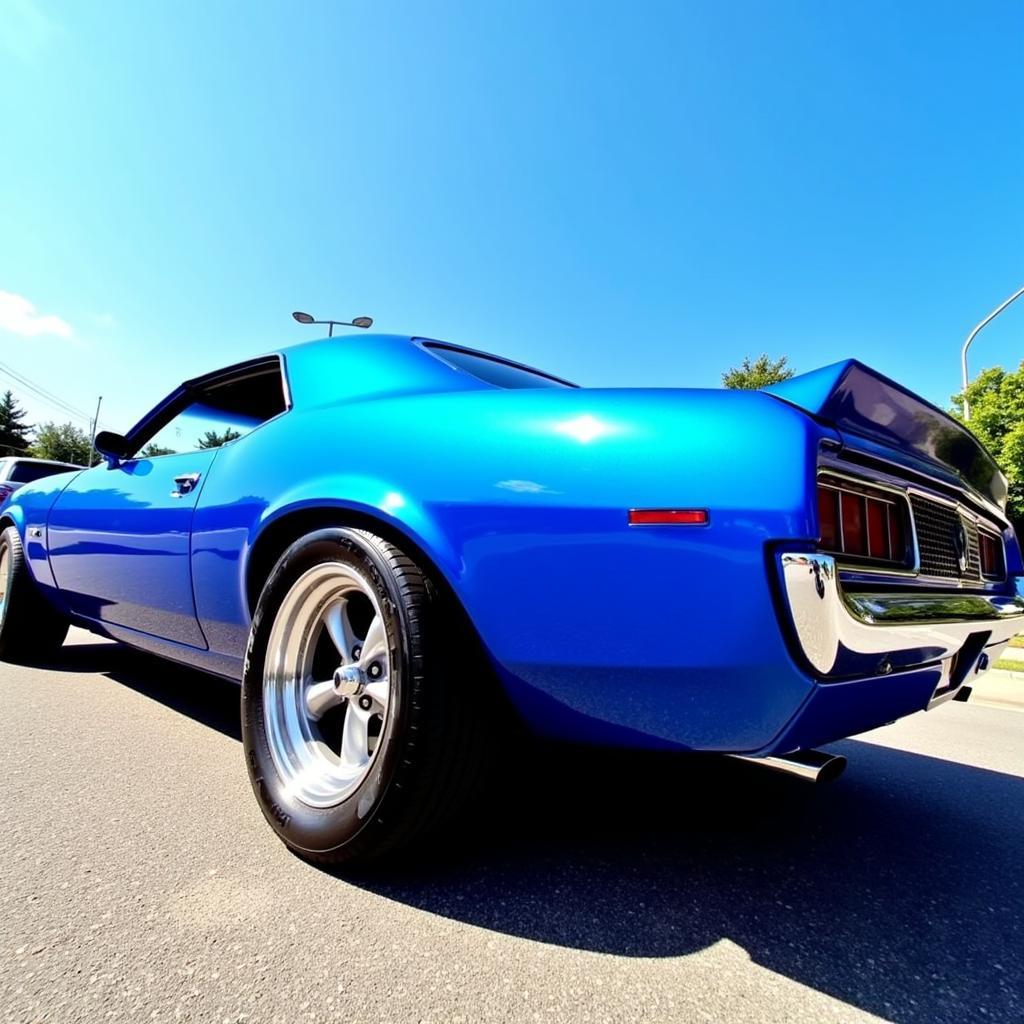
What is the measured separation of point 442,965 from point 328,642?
2.98 ft

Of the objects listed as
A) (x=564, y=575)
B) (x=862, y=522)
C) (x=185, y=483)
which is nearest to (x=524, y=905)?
(x=564, y=575)

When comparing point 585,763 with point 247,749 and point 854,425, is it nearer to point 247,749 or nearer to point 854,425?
point 247,749

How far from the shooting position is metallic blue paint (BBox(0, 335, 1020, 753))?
3.86ft

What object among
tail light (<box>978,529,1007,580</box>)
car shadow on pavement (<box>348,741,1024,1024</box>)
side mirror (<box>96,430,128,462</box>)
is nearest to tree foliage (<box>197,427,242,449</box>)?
side mirror (<box>96,430,128,462</box>)

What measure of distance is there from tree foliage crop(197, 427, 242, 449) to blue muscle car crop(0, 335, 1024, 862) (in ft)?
1.14

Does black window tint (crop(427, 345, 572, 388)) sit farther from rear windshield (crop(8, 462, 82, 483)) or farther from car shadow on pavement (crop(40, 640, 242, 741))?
rear windshield (crop(8, 462, 82, 483))

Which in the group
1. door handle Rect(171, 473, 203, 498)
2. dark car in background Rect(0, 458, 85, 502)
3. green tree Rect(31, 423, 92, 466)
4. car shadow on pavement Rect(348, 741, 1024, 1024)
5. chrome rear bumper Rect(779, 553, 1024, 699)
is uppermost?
green tree Rect(31, 423, 92, 466)

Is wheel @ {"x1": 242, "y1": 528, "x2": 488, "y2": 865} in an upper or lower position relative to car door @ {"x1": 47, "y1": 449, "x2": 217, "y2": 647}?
lower

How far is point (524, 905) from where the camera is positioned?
1337mm

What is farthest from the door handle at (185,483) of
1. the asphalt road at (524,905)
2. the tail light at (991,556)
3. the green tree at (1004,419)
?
the green tree at (1004,419)

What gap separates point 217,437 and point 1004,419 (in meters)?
26.4

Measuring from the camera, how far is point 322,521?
69.4 inches

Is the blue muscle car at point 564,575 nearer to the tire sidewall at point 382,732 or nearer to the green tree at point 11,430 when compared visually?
the tire sidewall at point 382,732

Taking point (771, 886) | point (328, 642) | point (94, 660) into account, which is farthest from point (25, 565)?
point (771, 886)
